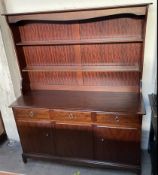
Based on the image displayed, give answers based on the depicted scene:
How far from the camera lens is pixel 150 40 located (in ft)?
6.60

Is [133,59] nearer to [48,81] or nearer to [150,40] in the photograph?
[150,40]

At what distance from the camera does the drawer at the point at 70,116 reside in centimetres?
198

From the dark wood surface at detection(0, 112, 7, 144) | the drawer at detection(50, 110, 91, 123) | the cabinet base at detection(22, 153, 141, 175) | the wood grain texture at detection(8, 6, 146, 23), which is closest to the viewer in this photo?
the wood grain texture at detection(8, 6, 146, 23)

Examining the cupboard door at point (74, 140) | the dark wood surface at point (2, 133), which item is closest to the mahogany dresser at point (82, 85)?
the cupboard door at point (74, 140)

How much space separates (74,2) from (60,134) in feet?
4.30

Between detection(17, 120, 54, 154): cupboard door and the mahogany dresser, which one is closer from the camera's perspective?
the mahogany dresser

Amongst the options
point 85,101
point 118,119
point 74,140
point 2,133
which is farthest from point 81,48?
point 2,133

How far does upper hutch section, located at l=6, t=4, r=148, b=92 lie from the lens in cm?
195

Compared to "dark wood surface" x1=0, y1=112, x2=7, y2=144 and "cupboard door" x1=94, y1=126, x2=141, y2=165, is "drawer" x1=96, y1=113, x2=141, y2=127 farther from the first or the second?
"dark wood surface" x1=0, y1=112, x2=7, y2=144

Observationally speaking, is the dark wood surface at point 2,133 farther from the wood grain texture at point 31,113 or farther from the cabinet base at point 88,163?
the wood grain texture at point 31,113

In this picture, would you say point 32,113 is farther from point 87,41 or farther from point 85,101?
point 87,41

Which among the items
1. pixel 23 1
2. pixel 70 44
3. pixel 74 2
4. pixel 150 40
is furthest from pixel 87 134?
pixel 23 1

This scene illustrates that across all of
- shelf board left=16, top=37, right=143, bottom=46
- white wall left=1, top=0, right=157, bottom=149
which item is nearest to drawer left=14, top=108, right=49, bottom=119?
shelf board left=16, top=37, right=143, bottom=46

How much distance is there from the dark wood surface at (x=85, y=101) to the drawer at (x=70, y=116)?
0.05 meters
